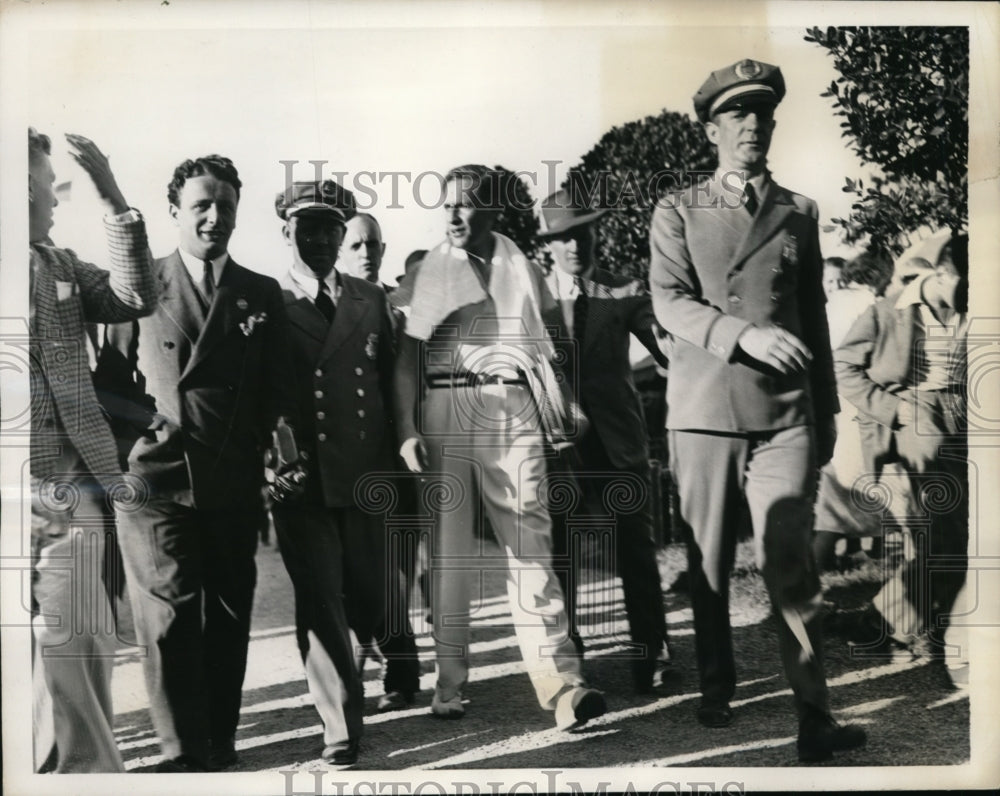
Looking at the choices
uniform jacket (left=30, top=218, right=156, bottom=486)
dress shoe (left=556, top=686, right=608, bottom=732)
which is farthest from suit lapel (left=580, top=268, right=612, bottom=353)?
uniform jacket (left=30, top=218, right=156, bottom=486)

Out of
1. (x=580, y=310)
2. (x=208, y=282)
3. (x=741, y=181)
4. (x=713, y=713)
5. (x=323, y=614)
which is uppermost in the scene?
(x=741, y=181)

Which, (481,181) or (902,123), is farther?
(902,123)

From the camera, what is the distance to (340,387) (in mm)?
4109

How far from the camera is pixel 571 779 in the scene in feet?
13.8

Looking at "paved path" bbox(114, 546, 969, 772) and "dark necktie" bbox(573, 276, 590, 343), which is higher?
"dark necktie" bbox(573, 276, 590, 343)

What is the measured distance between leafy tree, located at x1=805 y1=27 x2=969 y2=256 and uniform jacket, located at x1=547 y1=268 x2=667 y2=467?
829 mm

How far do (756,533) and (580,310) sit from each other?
3.46 feet

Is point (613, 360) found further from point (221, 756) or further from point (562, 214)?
point (221, 756)

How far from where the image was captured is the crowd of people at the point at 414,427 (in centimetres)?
409

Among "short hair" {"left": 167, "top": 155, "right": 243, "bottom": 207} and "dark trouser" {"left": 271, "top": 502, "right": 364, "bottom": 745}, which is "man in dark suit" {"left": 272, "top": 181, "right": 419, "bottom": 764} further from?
"short hair" {"left": 167, "top": 155, "right": 243, "bottom": 207}

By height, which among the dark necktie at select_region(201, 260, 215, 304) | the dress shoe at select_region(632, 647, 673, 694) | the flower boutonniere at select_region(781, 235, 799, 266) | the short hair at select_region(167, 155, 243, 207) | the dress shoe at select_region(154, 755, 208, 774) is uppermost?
the short hair at select_region(167, 155, 243, 207)

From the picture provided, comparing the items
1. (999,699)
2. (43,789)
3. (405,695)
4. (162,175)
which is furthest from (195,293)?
Answer: (999,699)

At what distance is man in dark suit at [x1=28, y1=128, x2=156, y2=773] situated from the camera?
4109mm

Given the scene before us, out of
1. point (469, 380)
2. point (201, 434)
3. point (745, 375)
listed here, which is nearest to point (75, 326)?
point (201, 434)
